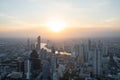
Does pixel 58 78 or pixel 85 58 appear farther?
pixel 85 58

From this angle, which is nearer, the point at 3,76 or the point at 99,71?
the point at 3,76

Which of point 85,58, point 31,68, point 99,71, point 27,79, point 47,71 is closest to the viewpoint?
point 27,79

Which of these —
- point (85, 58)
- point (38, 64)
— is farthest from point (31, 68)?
point (85, 58)

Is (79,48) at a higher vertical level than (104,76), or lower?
higher

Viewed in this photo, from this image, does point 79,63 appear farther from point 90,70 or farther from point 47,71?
point 47,71

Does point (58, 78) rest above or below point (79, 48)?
below

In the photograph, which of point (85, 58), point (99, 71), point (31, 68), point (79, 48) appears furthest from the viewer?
point (79, 48)

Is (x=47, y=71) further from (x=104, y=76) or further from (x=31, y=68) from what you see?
(x=104, y=76)

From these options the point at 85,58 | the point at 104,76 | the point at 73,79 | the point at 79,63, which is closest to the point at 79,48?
the point at 85,58

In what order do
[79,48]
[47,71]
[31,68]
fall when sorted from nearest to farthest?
[47,71]
[31,68]
[79,48]
